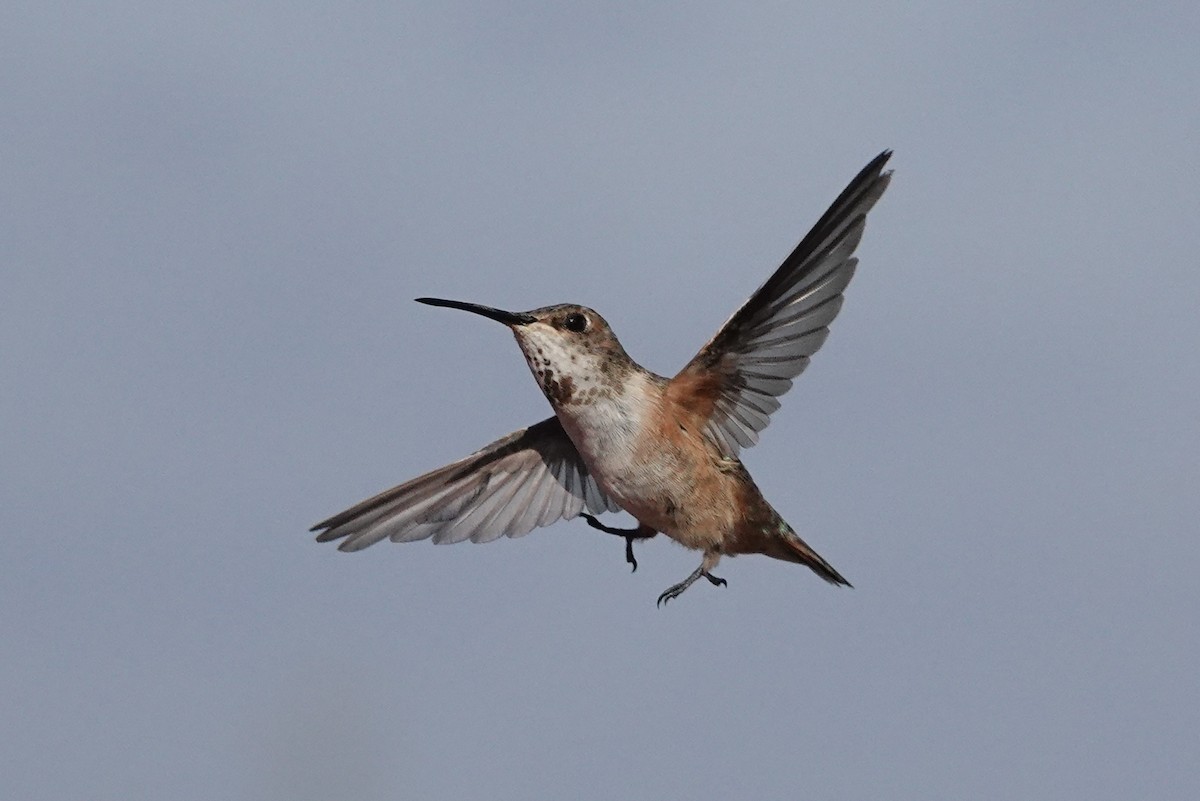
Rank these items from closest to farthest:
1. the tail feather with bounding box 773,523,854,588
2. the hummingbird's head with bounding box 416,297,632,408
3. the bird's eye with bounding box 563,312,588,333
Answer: the hummingbird's head with bounding box 416,297,632,408
the bird's eye with bounding box 563,312,588,333
the tail feather with bounding box 773,523,854,588

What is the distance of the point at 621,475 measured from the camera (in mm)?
6402

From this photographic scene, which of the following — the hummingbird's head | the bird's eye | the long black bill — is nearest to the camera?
the long black bill

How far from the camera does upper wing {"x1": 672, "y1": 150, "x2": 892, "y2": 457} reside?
604cm

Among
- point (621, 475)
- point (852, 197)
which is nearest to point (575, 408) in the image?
point (621, 475)

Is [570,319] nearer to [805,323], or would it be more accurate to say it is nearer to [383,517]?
[805,323]

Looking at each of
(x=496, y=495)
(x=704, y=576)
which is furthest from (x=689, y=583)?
(x=496, y=495)

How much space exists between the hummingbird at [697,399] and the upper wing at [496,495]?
0.13 meters

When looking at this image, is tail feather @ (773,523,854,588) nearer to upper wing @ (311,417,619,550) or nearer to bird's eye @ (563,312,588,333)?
upper wing @ (311,417,619,550)

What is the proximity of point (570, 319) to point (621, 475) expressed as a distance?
2.11 ft

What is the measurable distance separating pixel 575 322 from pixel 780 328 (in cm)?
82

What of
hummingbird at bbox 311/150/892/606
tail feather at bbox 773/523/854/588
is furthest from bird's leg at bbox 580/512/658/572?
tail feather at bbox 773/523/854/588

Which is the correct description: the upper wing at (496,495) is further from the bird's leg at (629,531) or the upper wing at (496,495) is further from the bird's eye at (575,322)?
the bird's eye at (575,322)

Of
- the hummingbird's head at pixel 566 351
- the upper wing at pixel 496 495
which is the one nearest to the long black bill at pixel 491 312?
the hummingbird's head at pixel 566 351

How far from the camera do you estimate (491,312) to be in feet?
20.0
